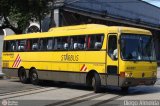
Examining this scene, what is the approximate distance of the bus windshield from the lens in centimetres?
1862

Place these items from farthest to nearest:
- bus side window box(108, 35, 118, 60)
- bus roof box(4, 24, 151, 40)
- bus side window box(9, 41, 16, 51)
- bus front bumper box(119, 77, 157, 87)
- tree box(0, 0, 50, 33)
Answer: tree box(0, 0, 50, 33), bus side window box(9, 41, 16, 51), bus roof box(4, 24, 151, 40), bus side window box(108, 35, 118, 60), bus front bumper box(119, 77, 157, 87)

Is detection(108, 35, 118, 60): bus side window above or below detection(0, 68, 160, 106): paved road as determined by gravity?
above

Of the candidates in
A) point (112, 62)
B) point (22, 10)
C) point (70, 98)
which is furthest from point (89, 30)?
point (22, 10)

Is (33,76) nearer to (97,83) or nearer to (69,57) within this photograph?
(69,57)

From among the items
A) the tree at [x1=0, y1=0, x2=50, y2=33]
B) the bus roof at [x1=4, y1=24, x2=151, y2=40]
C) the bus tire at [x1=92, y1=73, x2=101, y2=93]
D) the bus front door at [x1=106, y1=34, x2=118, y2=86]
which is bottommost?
the bus tire at [x1=92, y1=73, x2=101, y2=93]

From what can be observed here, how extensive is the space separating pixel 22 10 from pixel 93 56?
1323 centimetres

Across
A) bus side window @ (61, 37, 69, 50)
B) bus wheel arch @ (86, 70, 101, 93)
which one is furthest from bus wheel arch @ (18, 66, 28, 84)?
bus wheel arch @ (86, 70, 101, 93)

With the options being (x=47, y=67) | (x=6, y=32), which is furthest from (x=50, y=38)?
(x=6, y=32)

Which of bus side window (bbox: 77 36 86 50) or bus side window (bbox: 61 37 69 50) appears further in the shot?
bus side window (bbox: 61 37 69 50)

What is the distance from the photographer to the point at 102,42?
63.8ft

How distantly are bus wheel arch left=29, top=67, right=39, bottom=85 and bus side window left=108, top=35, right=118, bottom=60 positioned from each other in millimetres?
5983

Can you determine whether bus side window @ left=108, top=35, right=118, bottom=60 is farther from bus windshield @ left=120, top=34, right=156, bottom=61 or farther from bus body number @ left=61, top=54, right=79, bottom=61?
bus body number @ left=61, top=54, right=79, bottom=61

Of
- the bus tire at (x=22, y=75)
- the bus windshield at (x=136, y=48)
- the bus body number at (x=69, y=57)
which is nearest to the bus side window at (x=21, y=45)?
the bus tire at (x=22, y=75)

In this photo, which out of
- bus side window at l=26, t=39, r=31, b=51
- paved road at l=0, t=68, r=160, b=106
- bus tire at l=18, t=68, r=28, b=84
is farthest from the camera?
bus tire at l=18, t=68, r=28, b=84
